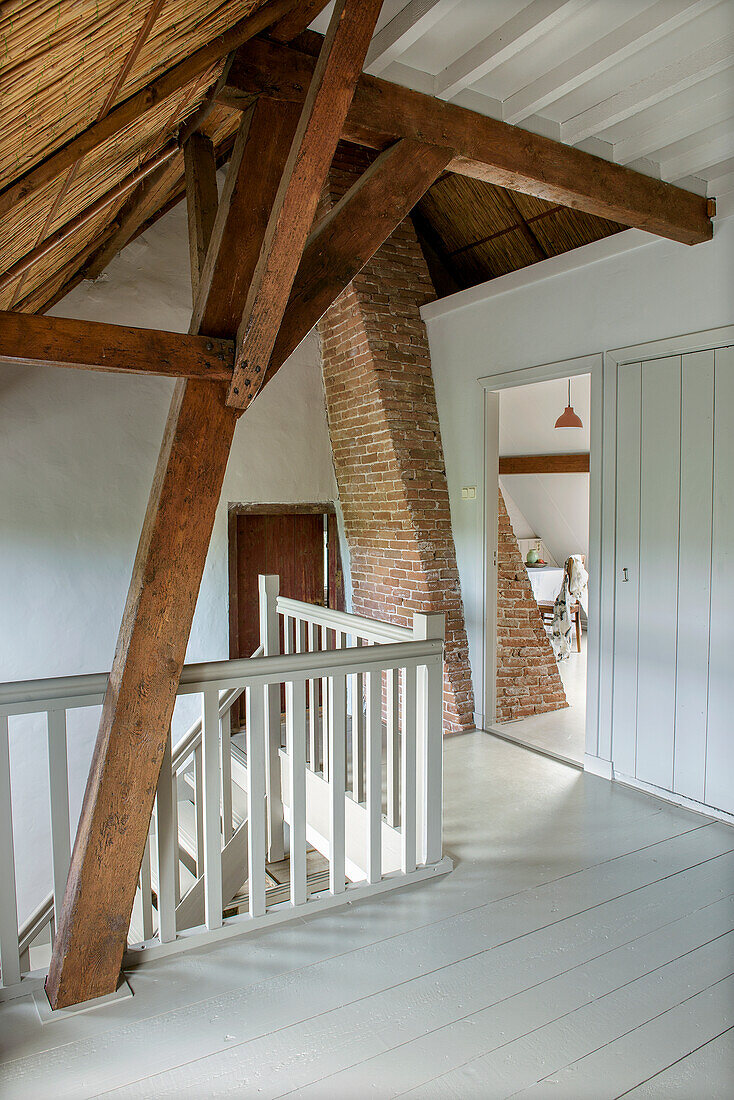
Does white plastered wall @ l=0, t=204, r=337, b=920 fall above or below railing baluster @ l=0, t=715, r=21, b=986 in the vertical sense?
above

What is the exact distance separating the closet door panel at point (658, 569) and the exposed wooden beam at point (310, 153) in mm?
2320

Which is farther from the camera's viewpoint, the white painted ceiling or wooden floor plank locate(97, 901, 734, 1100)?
→ the white painted ceiling

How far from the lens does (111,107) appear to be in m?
2.15

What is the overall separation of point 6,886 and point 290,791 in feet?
3.54

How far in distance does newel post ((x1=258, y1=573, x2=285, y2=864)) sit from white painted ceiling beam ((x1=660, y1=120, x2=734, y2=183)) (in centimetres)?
267

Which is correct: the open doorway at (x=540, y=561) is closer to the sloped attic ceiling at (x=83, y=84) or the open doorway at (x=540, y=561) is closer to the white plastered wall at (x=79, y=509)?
the white plastered wall at (x=79, y=509)

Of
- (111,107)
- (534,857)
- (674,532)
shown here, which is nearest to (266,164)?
(111,107)

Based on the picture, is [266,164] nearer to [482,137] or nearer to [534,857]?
[482,137]

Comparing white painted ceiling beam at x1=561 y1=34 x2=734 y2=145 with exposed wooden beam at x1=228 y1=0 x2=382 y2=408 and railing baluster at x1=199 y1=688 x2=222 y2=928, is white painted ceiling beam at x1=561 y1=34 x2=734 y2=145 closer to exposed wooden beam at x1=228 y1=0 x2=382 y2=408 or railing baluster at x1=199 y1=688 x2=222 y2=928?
exposed wooden beam at x1=228 y1=0 x2=382 y2=408

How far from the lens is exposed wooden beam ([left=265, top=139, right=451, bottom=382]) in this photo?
2256mm

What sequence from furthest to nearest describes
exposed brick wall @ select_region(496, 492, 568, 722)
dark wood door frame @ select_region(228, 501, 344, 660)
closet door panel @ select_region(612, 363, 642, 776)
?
dark wood door frame @ select_region(228, 501, 344, 660) → exposed brick wall @ select_region(496, 492, 568, 722) → closet door panel @ select_region(612, 363, 642, 776)

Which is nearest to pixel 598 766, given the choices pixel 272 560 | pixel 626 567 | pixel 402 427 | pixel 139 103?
pixel 626 567

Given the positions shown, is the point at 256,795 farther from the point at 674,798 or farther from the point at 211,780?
the point at 674,798

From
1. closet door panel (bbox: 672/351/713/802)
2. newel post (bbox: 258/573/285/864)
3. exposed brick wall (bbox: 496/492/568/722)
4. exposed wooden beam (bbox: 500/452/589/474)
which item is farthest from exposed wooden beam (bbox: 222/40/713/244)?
exposed wooden beam (bbox: 500/452/589/474)
